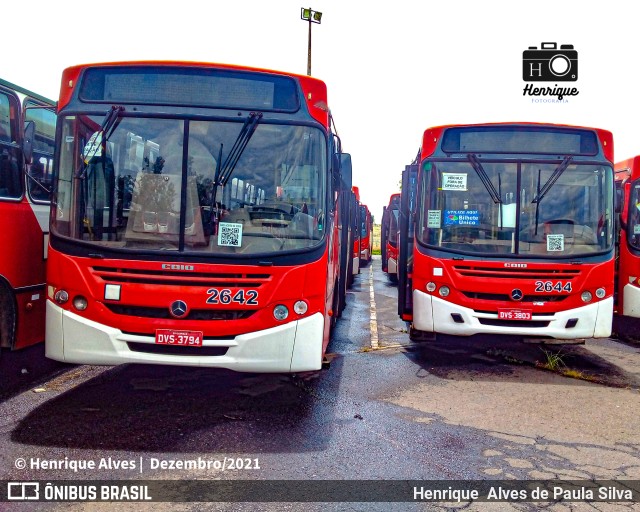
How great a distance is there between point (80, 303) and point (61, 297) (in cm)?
19

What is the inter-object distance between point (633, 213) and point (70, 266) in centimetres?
870

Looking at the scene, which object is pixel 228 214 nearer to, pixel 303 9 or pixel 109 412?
pixel 109 412

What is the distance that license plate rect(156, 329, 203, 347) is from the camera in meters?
5.01

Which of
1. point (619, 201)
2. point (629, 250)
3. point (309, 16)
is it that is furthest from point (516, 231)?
point (309, 16)

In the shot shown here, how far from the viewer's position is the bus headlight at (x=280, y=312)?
16.8ft

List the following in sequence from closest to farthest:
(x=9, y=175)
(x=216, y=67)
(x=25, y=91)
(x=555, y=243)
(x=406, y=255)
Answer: (x=216, y=67) < (x=9, y=175) < (x=25, y=91) < (x=555, y=243) < (x=406, y=255)

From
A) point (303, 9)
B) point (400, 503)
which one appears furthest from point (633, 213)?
point (303, 9)

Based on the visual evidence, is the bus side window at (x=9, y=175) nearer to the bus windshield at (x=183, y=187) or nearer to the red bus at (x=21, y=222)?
the red bus at (x=21, y=222)

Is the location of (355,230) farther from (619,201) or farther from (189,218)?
(189,218)

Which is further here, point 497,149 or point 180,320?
point 497,149

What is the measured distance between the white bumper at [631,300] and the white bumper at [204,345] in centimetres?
664

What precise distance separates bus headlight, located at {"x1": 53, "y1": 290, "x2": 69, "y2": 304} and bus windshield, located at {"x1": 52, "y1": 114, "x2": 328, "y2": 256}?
49 cm

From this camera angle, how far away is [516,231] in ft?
24.5

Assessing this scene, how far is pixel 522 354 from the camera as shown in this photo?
336 inches
